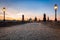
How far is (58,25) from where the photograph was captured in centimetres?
2777

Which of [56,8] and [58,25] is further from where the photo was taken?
[56,8]

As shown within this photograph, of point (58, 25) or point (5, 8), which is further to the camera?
point (5, 8)

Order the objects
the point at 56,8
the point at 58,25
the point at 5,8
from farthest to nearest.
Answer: the point at 5,8 < the point at 56,8 < the point at 58,25

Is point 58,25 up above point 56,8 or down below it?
below

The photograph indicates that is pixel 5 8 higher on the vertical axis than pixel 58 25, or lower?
higher

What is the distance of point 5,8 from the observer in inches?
1464

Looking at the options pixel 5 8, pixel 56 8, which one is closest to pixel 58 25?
pixel 56 8

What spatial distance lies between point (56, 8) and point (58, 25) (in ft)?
16.6

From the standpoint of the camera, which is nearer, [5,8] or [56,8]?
[56,8]

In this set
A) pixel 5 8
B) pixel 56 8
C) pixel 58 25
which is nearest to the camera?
pixel 58 25

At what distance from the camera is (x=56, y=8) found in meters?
31.5

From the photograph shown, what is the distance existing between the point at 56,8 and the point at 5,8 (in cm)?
1282

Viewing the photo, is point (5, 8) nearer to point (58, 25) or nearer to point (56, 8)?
A: point (56, 8)
